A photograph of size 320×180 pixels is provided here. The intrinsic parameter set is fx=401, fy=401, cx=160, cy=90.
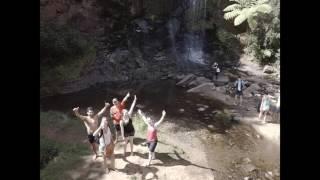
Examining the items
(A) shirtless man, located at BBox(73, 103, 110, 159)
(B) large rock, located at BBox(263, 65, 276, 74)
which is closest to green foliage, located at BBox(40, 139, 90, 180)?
(A) shirtless man, located at BBox(73, 103, 110, 159)

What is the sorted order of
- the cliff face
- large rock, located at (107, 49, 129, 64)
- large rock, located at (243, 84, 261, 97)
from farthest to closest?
1. large rock, located at (107, 49, 129, 64)
2. the cliff face
3. large rock, located at (243, 84, 261, 97)

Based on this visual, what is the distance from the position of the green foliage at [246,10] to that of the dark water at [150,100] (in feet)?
5.88

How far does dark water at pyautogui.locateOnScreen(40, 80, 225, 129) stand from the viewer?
704 centimetres

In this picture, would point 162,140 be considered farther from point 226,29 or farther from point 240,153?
point 226,29

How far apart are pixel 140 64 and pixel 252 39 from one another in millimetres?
2601

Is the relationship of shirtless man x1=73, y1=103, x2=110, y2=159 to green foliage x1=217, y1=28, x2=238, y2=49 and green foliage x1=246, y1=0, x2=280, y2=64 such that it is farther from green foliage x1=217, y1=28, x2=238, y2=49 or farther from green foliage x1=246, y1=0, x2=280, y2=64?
green foliage x1=246, y1=0, x2=280, y2=64

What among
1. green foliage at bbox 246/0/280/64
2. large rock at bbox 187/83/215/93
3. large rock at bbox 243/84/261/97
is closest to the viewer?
large rock at bbox 243/84/261/97

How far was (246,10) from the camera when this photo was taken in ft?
26.1

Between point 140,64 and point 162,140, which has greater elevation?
point 140,64

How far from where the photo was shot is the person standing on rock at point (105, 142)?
20.9 feet

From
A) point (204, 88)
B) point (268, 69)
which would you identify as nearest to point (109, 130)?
point (204, 88)

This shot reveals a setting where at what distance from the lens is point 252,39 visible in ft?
28.6

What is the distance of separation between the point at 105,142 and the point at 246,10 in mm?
3854
